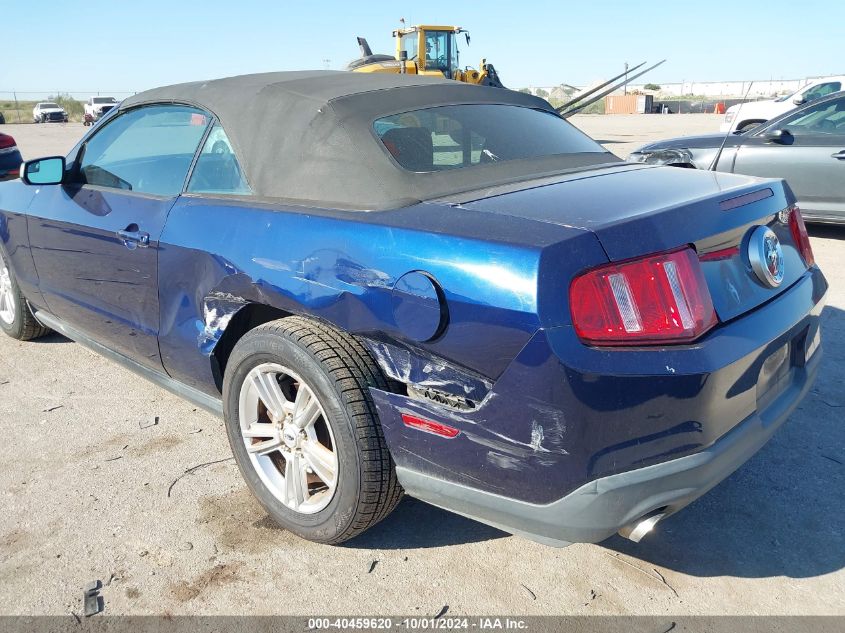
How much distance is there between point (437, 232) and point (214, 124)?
1462 mm

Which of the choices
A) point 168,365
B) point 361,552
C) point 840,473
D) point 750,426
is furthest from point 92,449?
point 840,473

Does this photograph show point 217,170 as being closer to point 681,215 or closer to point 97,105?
point 681,215

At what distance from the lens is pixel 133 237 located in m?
3.13

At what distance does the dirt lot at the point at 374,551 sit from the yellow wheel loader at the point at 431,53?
15.5m

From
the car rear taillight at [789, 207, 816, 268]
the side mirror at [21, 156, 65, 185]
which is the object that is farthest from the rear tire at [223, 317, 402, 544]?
the side mirror at [21, 156, 65, 185]

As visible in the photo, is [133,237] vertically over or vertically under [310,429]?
over

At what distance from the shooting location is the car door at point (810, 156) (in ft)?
22.4

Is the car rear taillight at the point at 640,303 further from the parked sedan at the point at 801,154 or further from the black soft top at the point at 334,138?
the parked sedan at the point at 801,154

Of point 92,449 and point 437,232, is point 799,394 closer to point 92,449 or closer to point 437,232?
point 437,232

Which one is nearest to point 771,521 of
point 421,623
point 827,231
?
point 421,623

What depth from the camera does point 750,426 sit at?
217 centimetres

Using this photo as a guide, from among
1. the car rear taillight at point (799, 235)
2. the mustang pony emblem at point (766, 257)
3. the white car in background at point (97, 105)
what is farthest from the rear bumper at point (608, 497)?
the white car in background at point (97, 105)

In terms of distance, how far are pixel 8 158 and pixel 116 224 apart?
8560mm

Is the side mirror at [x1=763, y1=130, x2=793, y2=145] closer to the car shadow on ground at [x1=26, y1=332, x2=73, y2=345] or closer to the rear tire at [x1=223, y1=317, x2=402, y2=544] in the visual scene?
the rear tire at [x1=223, y1=317, x2=402, y2=544]
